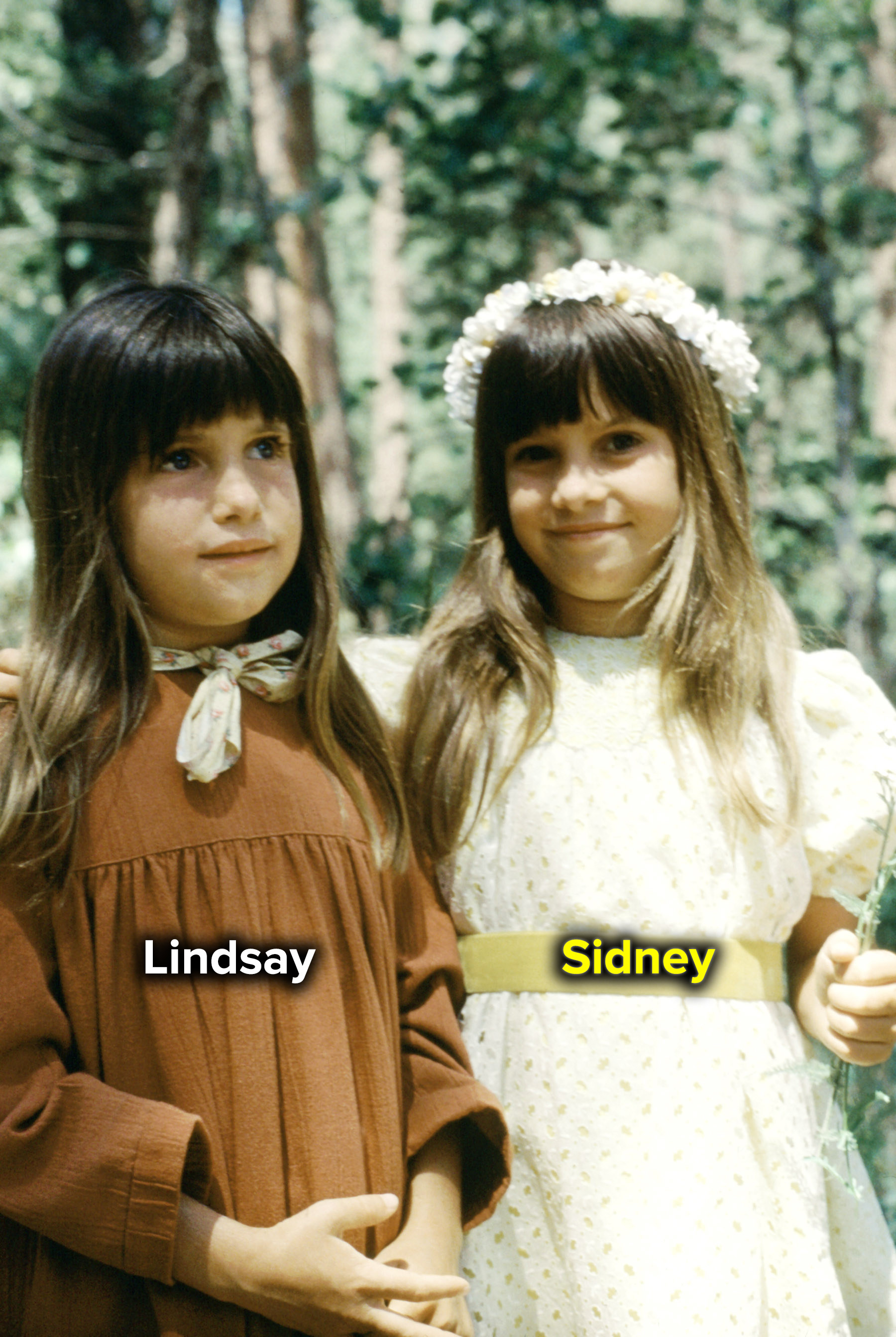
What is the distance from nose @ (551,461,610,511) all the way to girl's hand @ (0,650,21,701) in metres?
0.90

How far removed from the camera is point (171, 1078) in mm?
1565

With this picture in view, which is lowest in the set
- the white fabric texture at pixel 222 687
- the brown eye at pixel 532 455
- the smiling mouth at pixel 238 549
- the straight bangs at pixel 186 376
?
the white fabric texture at pixel 222 687

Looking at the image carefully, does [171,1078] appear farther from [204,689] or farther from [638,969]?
[638,969]

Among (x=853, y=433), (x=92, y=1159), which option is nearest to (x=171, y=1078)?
(x=92, y=1159)

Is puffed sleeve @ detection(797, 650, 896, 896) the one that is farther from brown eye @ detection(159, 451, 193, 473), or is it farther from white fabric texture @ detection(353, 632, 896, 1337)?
brown eye @ detection(159, 451, 193, 473)

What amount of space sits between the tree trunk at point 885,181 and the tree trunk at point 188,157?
279cm

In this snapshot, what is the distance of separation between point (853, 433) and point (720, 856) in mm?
2921

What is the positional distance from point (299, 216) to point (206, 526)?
106 inches

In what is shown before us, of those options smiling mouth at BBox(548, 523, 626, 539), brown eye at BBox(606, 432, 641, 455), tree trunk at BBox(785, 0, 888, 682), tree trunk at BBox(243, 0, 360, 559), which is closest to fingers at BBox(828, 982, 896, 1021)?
smiling mouth at BBox(548, 523, 626, 539)

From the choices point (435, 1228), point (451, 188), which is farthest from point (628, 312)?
point (451, 188)

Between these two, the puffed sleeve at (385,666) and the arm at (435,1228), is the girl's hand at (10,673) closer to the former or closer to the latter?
the puffed sleeve at (385,666)

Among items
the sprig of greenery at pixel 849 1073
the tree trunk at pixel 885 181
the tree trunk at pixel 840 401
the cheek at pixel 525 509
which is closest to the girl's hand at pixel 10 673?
the cheek at pixel 525 509

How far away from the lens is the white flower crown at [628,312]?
2.17 meters

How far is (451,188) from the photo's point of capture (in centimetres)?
451
